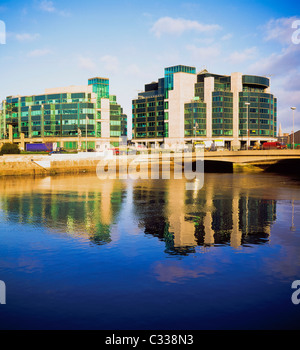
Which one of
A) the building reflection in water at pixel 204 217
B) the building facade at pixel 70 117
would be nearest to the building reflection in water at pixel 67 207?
the building reflection in water at pixel 204 217

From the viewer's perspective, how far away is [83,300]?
13.7 m

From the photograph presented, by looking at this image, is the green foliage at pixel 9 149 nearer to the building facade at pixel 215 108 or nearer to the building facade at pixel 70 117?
the building facade at pixel 70 117

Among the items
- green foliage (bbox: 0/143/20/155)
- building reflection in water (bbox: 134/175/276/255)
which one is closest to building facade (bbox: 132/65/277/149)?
green foliage (bbox: 0/143/20/155)

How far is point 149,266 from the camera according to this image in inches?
691

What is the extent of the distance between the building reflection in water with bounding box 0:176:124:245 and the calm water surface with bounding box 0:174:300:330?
149 millimetres

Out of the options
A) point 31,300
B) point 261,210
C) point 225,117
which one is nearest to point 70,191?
point 261,210

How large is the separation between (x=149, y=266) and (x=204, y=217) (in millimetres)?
13753

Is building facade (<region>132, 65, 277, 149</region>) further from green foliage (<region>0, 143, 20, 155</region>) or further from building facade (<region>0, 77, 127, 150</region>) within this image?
green foliage (<region>0, 143, 20, 155</region>)

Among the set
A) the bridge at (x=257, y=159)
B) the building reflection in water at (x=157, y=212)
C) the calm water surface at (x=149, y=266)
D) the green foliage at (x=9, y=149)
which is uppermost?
the green foliage at (x=9, y=149)

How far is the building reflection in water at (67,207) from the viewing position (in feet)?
87.1

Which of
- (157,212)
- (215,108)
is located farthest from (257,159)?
(215,108)

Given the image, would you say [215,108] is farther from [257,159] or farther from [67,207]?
[67,207]

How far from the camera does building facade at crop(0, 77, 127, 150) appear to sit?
166625mm

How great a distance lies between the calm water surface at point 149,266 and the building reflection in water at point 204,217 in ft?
0.29
